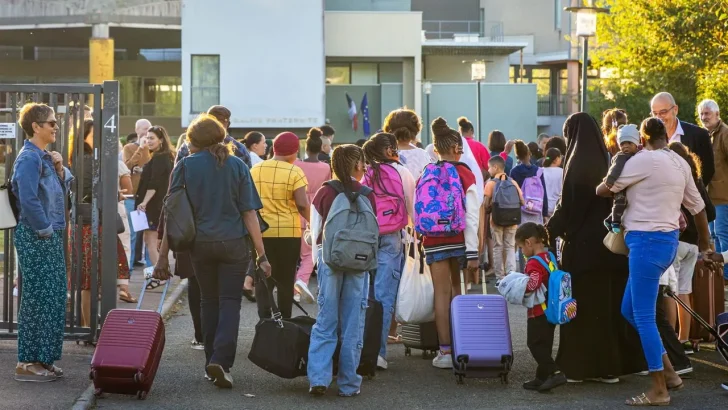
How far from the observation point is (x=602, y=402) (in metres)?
8.22

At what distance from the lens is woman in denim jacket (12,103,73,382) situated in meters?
8.57

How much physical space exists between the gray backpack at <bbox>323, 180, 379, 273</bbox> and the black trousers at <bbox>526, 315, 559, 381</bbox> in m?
1.26

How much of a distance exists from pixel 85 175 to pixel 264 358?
3060mm

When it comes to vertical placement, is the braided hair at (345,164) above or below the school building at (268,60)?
below

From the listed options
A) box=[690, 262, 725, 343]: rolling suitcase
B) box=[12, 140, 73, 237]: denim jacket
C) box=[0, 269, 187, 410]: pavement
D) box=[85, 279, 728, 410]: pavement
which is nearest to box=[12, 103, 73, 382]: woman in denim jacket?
box=[12, 140, 73, 237]: denim jacket

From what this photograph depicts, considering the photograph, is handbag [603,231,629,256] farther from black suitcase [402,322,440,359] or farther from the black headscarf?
black suitcase [402,322,440,359]

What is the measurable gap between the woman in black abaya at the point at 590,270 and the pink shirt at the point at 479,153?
257 inches

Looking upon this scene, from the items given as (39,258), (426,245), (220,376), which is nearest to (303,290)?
(426,245)

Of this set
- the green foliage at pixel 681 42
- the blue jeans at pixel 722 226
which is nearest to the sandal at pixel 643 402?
the blue jeans at pixel 722 226

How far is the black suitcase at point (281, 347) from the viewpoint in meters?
8.43

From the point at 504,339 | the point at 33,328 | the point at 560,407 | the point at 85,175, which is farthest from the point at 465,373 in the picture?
the point at 85,175

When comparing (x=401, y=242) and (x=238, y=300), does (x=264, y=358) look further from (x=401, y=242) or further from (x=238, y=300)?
(x=401, y=242)

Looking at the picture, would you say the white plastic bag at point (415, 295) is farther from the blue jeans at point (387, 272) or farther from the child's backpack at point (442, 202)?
the child's backpack at point (442, 202)

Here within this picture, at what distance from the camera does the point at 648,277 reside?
8.02 m
